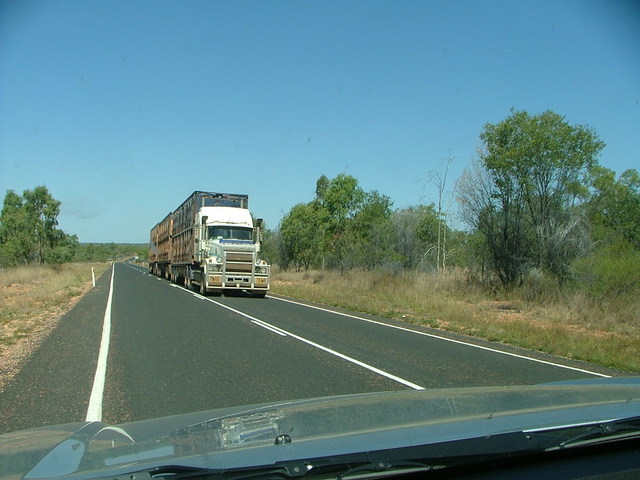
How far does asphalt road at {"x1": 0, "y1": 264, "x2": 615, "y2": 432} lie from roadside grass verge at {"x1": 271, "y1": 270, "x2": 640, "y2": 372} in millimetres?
1083

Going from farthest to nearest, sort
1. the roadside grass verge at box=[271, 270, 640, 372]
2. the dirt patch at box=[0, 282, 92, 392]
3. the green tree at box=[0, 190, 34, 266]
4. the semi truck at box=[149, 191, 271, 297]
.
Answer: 1. the green tree at box=[0, 190, 34, 266]
2. the semi truck at box=[149, 191, 271, 297]
3. the roadside grass verge at box=[271, 270, 640, 372]
4. the dirt patch at box=[0, 282, 92, 392]

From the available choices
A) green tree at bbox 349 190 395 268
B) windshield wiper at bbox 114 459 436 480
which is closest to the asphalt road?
windshield wiper at bbox 114 459 436 480

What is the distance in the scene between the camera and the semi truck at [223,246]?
2709 cm

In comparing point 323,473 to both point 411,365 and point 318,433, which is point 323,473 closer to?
point 318,433

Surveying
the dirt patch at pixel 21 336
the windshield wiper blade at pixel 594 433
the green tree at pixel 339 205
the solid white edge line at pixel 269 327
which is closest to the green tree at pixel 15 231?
the green tree at pixel 339 205

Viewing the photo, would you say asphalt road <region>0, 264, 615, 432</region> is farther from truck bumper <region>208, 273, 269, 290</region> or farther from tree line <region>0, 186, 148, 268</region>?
tree line <region>0, 186, 148, 268</region>

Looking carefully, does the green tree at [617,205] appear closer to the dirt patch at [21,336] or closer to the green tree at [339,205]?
the green tree at [339,205]

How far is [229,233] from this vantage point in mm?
28250

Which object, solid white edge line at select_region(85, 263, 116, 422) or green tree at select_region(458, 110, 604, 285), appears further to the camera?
green tree at select_region(458, 110, 604, 285)

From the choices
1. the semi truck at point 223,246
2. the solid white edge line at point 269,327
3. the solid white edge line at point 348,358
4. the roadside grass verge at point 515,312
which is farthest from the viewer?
the semi truck at point 223,246

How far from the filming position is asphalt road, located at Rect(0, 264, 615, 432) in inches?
281

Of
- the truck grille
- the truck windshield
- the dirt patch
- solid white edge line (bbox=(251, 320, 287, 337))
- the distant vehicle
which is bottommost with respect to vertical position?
the dirt patch

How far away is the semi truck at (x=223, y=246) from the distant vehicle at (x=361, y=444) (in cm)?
2298

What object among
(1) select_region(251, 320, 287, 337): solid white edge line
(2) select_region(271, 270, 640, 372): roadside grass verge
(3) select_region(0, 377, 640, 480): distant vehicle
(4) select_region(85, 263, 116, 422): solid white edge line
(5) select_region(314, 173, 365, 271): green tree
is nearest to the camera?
(3) select_region(0, 377, 640, 480): distant vehicle
